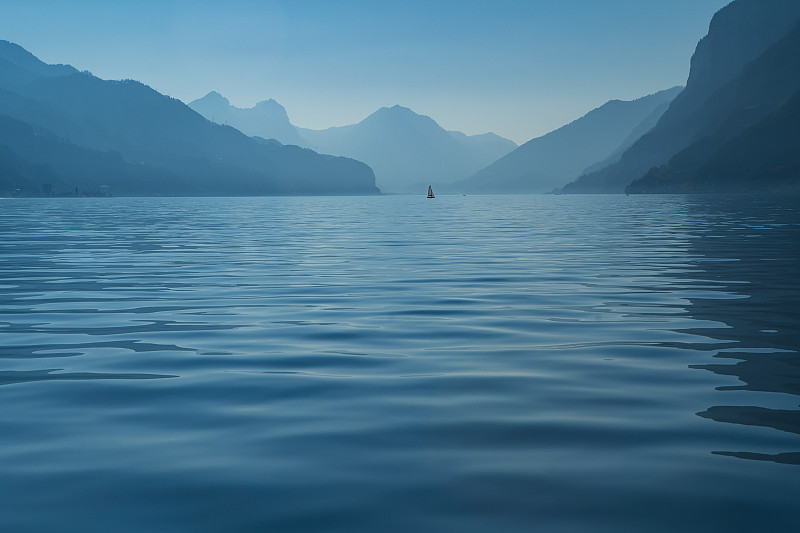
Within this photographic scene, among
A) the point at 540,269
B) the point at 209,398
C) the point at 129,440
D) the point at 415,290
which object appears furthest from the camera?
the point at 540,269

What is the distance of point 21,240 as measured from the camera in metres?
43.0

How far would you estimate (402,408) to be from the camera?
28.7 feet

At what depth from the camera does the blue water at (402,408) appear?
18.9 feet

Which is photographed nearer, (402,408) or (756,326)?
(402,408)

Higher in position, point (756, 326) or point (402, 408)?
point (402, 408)

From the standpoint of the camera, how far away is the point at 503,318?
15.5m

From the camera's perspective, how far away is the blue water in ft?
18.9

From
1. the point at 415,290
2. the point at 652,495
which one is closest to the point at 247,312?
the point at 415,290

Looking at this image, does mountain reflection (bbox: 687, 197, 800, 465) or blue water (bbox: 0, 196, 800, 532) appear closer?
blue water (bbox: 0, 196, 800, 532)

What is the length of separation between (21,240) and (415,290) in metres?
32.3

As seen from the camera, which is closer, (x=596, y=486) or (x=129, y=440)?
(x=596, y=486)

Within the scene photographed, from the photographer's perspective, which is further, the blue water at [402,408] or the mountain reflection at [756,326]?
the mountain reflection at [756,326]

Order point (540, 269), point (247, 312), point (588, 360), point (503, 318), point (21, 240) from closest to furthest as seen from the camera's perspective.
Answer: point (588, 360) < point (503, 318) < point (247, 312) < point (540, 269) < point (21, 240)

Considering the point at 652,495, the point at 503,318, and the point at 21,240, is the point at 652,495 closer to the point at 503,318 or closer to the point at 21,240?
the point at 503,318
